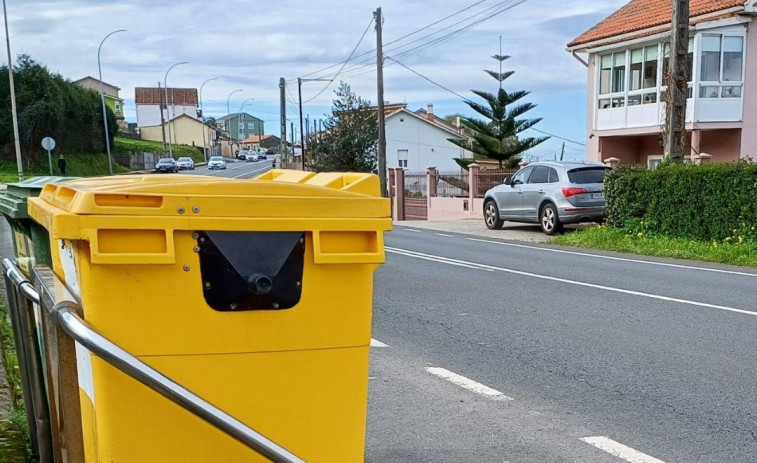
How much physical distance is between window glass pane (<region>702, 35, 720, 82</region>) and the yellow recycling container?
2490 cm

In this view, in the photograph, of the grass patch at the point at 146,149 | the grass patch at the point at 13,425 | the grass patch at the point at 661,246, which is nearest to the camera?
the grass patch at the point at 13,425

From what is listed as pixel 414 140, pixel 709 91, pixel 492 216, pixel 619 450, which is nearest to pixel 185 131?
pixel 414 140

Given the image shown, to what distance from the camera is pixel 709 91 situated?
24906 mm

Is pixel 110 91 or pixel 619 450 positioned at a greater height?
pixel 110 91

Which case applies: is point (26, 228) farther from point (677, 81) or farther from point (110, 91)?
point (110, 91)

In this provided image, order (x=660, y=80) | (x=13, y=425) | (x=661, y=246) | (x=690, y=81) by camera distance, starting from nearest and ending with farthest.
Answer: (x=13, y=425), (x=661, y=246), (x=690, y=81), (x=660, y=80)

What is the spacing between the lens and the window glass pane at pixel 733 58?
80.3ft

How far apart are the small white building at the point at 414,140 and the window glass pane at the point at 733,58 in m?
37.0

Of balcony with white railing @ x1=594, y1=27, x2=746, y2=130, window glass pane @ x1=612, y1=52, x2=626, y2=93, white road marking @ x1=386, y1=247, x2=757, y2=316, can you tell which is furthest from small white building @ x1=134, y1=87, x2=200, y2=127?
white road marking @ x1=386, y1=247, x2=757, y2=316

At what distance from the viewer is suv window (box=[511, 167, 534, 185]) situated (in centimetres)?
1928

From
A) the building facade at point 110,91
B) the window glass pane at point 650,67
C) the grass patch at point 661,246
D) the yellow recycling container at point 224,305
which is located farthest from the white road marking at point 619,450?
the building facade at point 110,91

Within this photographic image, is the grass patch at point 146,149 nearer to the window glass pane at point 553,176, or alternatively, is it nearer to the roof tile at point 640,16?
the roof tile at point 640,16

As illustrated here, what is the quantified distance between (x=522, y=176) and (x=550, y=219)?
1723 mm

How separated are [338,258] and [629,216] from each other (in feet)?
47.5
